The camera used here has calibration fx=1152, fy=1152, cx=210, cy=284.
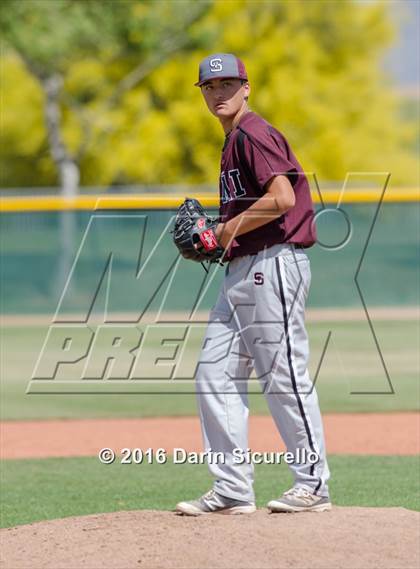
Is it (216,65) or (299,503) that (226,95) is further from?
(299,503)

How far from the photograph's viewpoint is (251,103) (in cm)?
2752

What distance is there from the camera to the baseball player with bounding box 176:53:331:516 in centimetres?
455

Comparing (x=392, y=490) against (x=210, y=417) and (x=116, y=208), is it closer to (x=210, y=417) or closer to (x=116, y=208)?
(x=210, y=417)

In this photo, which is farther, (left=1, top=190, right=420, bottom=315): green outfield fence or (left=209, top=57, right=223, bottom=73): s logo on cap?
(left=1, top=190, right=420, bottom=315): green outfield fence

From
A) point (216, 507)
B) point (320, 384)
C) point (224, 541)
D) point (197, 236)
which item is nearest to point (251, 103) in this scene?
point (320, 384)

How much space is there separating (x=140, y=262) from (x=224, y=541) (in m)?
11.3

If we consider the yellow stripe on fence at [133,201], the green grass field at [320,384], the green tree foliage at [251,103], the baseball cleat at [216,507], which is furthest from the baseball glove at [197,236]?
the green tree foliage at [251,103]

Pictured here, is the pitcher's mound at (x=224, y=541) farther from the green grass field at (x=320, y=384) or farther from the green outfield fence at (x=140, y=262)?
the green outfield fence at (x=140, y=262)

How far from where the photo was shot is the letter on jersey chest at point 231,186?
4574mm

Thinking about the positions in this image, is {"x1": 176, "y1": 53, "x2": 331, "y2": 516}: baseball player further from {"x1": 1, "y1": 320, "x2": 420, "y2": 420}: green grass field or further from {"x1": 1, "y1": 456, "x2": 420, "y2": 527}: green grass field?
{"x1": 1, "y1": 320, "x2": 420, "y2": 420}: green grass field

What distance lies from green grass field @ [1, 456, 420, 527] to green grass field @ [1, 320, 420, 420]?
2.16m

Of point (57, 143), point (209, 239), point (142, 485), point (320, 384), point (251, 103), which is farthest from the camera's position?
point (251, 103)

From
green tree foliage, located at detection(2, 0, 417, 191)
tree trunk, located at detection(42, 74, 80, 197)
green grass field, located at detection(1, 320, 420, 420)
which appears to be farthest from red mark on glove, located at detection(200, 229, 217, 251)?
green tree foliage, located at detection(2, 0, 417, 191)

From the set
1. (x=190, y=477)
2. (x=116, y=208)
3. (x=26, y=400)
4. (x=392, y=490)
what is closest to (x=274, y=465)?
(x=190, y=477)
